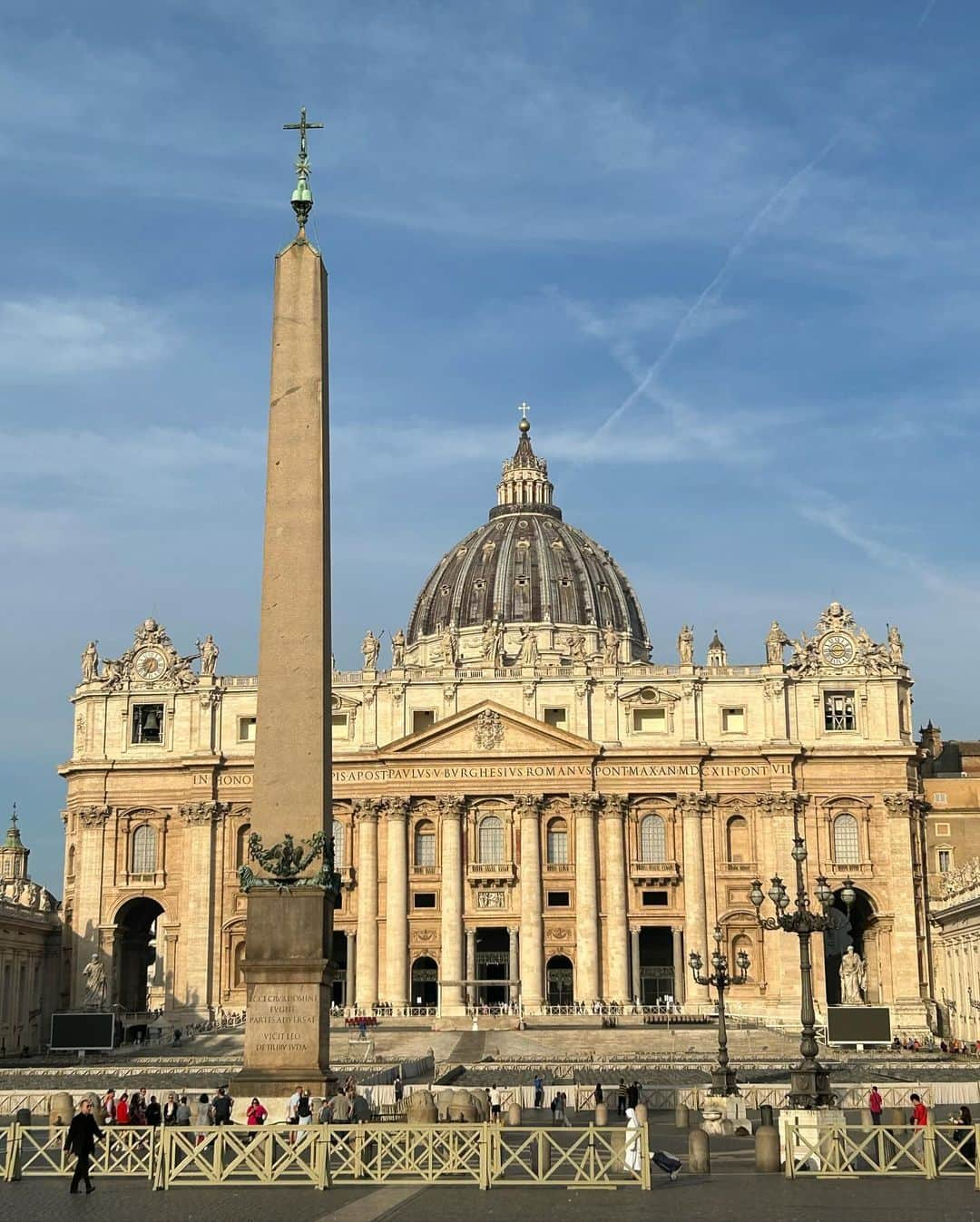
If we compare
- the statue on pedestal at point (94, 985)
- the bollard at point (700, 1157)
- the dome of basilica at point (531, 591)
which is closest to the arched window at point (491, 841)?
the statue on pedestal at point (94, 985)

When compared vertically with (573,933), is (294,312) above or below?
above

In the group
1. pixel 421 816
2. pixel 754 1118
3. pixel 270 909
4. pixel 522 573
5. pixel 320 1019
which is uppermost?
pixel 522 573

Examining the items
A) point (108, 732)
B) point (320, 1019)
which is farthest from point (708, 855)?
point (320, 1019)

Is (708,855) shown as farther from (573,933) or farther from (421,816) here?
(421,816)

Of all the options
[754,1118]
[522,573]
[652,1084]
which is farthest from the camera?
[522,573]

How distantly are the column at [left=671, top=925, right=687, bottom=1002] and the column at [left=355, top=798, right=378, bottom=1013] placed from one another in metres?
13.4

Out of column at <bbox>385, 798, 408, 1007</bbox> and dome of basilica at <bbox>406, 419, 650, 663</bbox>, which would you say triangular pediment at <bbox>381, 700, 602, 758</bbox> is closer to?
column at <bbox>385, 798, 408, 1007</bbox>

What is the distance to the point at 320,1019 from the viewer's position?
83.0 ft

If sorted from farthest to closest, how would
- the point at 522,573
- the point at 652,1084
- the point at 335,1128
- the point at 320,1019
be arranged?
the point at 522,573
the point at 652,1084
the point at 320,1019
the point at 335,1128

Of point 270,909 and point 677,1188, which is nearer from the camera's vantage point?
point 677,1188

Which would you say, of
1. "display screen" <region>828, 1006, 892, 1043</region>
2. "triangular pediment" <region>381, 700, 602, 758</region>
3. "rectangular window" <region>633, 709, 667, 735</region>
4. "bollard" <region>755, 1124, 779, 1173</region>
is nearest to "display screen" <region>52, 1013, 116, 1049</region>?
"triangular pediment" <region>381, 700, 602, 758</region>

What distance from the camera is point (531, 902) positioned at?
261ft

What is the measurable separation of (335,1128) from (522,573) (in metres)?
94.9

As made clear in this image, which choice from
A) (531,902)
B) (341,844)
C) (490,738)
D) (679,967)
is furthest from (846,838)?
(341,844)
